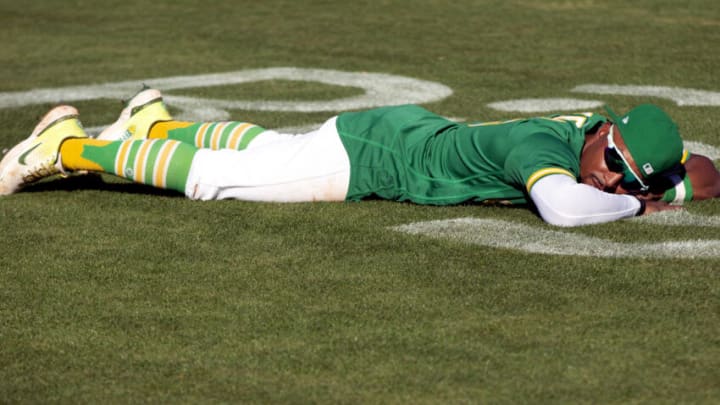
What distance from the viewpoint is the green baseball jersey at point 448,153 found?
4.65m

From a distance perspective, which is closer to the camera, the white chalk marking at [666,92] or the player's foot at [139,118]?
the player's foot at [139,118]

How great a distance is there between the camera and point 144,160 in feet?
17.0

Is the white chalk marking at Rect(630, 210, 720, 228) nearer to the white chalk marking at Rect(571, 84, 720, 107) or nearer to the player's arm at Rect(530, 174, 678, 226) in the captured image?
the player's arm at Rect(530, 174, 678, 226)

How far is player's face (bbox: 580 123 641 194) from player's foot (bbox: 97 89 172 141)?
2.25 meters

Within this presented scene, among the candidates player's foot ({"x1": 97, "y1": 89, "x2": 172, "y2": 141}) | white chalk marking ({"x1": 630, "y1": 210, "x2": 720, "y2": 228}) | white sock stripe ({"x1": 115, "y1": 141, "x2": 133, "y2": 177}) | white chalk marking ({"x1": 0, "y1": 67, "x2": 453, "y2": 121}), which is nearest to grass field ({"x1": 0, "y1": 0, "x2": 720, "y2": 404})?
white chalk marking ({"x1": 630, "y1": 210, "x2": 720, "y2": 228})

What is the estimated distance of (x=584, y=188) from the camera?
4453 mm

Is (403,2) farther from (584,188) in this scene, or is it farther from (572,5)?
(584,188)

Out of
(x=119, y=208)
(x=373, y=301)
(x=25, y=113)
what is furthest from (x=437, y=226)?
(x=25, y=113)

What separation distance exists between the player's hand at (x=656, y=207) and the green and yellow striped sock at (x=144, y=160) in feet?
6.41

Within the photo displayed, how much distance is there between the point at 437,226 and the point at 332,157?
2.18ft

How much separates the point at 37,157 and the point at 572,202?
2.45m

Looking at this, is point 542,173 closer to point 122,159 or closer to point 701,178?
point 701,178

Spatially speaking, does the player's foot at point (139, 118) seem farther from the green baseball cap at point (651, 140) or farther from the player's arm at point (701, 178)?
the player's arm at point (701, 178)

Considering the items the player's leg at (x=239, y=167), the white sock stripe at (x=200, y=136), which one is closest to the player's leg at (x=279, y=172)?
the player's leg at (x=239, y=167)
